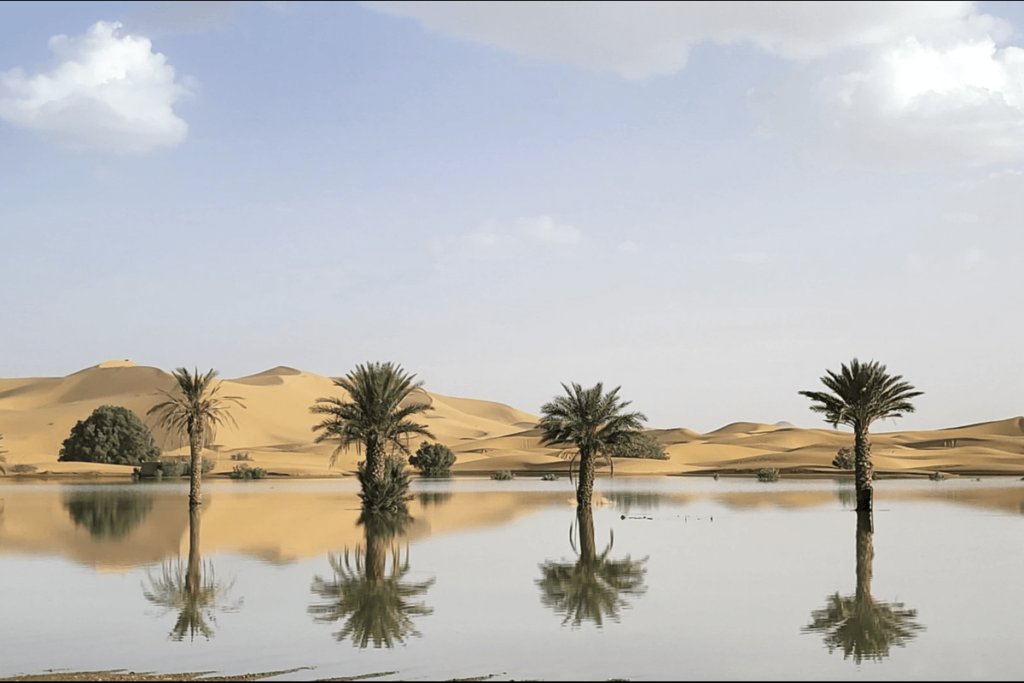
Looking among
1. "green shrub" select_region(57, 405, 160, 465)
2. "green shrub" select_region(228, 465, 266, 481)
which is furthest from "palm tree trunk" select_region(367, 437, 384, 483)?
"green shrub" select_region(57, 405, 160, 465)

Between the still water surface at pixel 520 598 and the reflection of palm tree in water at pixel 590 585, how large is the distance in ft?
0.19

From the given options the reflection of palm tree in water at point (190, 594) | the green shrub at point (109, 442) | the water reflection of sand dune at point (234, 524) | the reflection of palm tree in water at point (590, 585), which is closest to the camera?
the reflection of palm tree in water at point (190, 594)

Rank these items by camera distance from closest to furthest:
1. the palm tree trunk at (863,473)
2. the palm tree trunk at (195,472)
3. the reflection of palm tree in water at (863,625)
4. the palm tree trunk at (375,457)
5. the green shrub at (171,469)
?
the reflection of palm tree in water at (863,625) < the palm tree trunk at (863,473) < the palm tree trunk at (375,457) < the palm tree trunk at (195,472) < the green shrub at (171,469)

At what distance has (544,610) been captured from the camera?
1327 cm

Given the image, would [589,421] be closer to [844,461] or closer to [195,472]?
[195,472]

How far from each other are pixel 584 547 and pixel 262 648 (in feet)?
37.5

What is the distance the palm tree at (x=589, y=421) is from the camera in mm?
34656

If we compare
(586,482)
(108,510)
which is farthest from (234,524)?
(586,482)

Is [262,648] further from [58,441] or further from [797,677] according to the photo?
[58,441]

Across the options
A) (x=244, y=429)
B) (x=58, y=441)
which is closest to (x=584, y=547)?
(x=58, y=441)

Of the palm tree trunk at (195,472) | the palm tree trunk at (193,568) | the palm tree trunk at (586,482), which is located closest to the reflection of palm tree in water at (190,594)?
the palm tree trunk at (193,568)

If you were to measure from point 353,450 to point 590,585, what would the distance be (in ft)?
297

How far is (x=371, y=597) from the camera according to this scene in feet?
47.0

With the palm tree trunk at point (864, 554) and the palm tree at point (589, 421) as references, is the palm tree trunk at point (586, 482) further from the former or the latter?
the palm tree trunk at point (864, 554)
